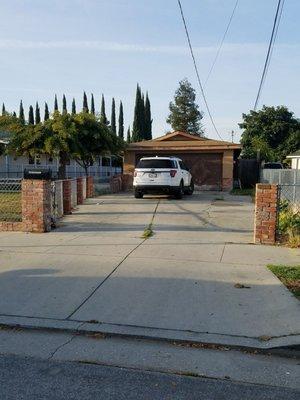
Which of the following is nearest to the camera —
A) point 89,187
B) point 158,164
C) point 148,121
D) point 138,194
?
point 158,164

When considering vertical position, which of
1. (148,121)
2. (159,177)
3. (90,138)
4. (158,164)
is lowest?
(159,177)

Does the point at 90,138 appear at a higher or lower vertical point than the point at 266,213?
higher

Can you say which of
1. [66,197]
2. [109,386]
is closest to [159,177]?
[66,197]

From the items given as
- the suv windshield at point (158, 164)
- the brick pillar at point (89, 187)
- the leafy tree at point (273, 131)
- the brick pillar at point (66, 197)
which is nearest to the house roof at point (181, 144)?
the brick pillar at point (89, 187)

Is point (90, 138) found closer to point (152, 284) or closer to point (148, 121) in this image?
point (152, 284)

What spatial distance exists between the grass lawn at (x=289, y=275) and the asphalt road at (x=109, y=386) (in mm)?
2668

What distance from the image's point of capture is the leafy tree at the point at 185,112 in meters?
62.1

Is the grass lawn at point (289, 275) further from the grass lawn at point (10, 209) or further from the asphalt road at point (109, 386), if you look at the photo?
the grass lawn at point (10, 209)

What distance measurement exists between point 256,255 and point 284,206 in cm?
294

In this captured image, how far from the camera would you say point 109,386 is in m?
4.11

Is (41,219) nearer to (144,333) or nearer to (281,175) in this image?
(144,333)

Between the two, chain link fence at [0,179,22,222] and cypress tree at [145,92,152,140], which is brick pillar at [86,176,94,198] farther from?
cypress tree at [145,92,152,140]

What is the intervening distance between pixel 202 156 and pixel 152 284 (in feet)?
70.0

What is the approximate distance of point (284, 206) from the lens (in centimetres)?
1162
